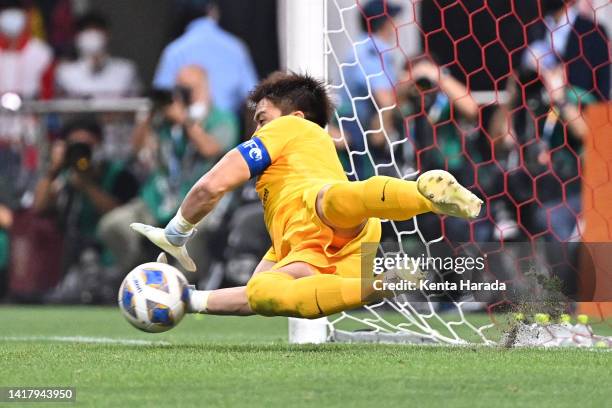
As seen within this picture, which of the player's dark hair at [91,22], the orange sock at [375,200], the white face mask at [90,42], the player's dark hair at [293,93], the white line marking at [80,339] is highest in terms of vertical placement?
the player's dark hair at [91,22]

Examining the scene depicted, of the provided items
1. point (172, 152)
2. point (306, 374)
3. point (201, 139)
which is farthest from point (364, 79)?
point (306, 374)

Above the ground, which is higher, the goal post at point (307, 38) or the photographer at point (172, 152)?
the goal post at point (307, 38)

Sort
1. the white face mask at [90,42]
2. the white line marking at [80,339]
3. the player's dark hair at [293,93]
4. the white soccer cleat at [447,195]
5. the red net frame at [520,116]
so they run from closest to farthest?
the white soccer cleat at [447,195] → the player's dark hair at [293,93] → the white line marking at [80,339] → the red net frame at [520,116] → the white face mask at [90,42]

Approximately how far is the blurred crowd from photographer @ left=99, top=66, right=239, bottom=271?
0.04 feet

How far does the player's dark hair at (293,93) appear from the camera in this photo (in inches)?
232

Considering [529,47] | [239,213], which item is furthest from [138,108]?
[529,47]

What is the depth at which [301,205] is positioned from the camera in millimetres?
5539

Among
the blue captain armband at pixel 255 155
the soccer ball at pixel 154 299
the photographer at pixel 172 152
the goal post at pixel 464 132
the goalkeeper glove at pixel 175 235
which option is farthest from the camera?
the photographer at pixel 172 152

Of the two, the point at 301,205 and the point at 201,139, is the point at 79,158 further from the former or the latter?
the point at 301,205

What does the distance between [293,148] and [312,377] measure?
154cm

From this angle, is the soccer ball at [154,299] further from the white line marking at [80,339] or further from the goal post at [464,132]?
the goal post at [464,132]

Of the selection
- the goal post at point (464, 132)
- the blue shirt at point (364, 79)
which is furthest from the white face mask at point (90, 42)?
the blue shirt at point (364, 79)

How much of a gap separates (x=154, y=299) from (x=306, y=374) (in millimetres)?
1048

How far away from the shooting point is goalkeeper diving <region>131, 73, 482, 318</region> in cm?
502
